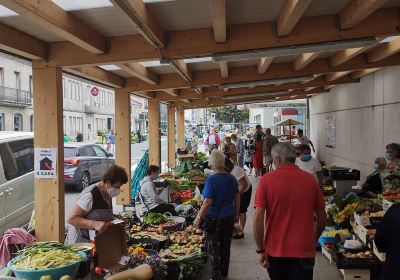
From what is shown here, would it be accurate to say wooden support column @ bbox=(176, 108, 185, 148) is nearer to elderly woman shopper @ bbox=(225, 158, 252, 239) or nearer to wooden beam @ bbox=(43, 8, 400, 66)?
elderly woman shopper @ bbox=(225, 158, 252, 239)

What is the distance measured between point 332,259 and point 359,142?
5.92 metres

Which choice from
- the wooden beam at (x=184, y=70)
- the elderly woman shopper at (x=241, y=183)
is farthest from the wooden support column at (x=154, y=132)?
the elderly woman shopper at (x=241, y=183)

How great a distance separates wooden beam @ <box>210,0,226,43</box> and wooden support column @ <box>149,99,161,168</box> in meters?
7.44

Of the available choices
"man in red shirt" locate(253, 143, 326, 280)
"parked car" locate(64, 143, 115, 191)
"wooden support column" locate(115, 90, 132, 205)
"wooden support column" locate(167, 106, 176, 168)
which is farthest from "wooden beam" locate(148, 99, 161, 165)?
"man in red shirt" locate(253, 143, 326, 280)

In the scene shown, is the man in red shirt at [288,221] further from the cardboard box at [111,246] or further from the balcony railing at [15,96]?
the balcony railing at [15,96]

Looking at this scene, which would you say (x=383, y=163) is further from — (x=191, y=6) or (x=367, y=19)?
(x=191, y=6)

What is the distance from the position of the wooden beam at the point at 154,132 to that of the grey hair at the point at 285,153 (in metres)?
9.31

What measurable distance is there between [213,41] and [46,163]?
288cm

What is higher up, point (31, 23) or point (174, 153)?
point (31, 23)

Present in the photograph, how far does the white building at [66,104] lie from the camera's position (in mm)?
36375

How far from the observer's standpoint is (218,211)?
507cm

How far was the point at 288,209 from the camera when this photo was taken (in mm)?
3527

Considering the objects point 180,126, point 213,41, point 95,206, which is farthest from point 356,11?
point 180,126

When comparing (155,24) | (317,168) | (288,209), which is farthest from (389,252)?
(317,168)
